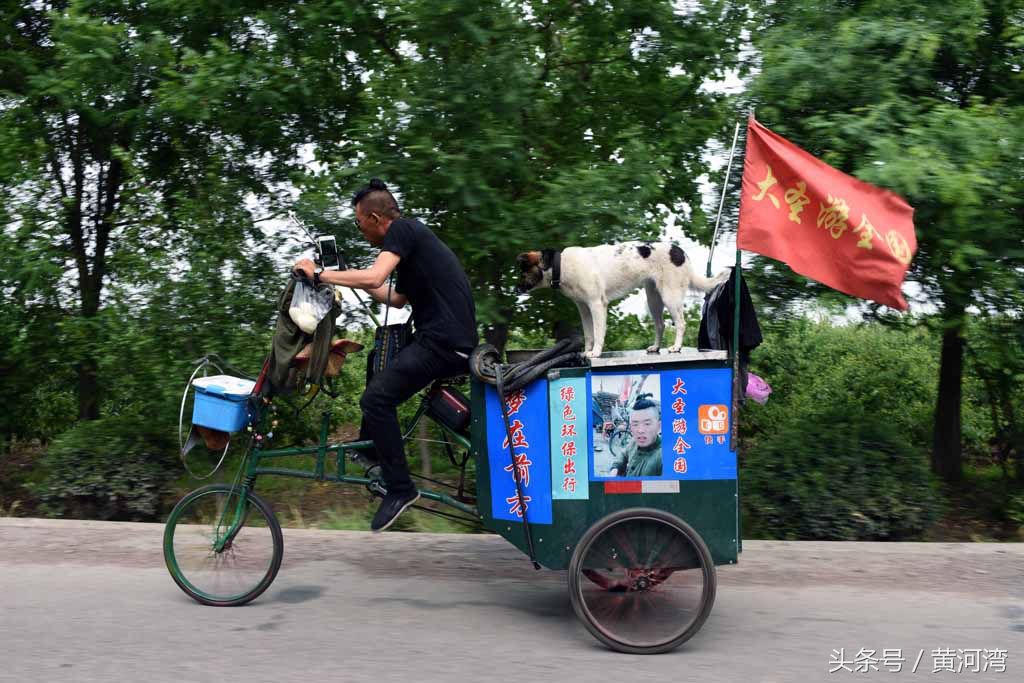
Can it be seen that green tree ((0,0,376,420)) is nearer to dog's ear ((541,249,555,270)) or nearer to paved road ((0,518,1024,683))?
paved road ((0,518,1024,683))

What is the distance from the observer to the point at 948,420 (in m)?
8.72

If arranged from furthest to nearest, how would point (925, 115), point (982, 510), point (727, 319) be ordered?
point (982, 510) < point (925, 115) < point (727, 319)

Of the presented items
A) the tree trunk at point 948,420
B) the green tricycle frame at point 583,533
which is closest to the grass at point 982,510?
the tree trunk at point 948,420

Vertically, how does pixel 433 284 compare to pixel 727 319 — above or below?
above

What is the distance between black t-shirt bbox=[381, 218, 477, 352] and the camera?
15.5ft

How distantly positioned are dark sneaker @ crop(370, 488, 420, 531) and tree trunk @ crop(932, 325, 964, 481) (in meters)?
5.60

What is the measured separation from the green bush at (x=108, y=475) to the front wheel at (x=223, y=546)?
247cm

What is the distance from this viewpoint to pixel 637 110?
25.7ft

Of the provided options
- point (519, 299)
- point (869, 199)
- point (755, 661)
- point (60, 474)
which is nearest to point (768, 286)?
point (519, 299)

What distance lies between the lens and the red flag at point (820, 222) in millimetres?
4473

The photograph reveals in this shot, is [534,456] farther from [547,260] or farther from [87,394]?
[87,394]

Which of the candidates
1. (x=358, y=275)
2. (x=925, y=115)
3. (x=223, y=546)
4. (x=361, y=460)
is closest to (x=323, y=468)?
(x=361, y=460)

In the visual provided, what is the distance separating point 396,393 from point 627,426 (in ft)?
3.71

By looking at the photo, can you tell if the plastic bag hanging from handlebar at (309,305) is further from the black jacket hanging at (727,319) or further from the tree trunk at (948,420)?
the tree trunk at (948,420)
